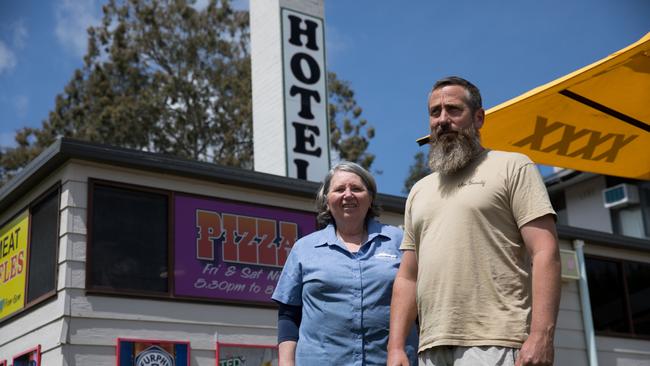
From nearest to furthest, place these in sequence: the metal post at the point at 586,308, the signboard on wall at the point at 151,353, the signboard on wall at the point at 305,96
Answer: the signboard on wall at the point at 151,353
the metal post at the point at 586,308
the signboard on wall at the point at 305,96

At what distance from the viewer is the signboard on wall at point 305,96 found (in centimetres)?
1372

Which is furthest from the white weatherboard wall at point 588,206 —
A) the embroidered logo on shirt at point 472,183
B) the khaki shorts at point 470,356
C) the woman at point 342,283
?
the khaki shorts at point 470,356

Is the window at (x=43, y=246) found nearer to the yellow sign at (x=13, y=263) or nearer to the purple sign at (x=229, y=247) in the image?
the yellow sign at (x=13, y=263)

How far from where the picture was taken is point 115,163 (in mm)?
8820

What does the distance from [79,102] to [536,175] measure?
26.1 metres

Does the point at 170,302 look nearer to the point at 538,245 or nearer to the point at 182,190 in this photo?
the point at 182,190

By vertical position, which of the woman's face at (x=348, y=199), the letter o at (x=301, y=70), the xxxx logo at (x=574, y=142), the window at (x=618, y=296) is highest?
the letter o at (x=301, y=70)

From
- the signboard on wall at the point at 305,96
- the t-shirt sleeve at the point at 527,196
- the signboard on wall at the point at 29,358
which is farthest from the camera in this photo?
the signboard on wall at the point at 305,96

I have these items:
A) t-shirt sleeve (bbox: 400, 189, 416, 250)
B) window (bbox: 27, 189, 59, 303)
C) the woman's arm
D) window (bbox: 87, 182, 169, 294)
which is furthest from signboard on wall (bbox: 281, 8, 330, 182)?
t-shirt sleeve (bbox: 400, 189, 416, 250)

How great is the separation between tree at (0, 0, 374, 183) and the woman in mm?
22106

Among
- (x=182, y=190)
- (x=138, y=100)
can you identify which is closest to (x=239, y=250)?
(x=182, y=190)

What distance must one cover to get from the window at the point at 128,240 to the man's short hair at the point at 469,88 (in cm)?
590

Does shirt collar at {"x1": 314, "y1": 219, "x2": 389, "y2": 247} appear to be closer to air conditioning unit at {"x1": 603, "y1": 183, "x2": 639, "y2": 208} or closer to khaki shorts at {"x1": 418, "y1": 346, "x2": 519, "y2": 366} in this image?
khaki shorts at {"x1": 418, "y1": 346, "x2": 519, "y2": 366}

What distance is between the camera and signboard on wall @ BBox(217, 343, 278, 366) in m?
9.06
